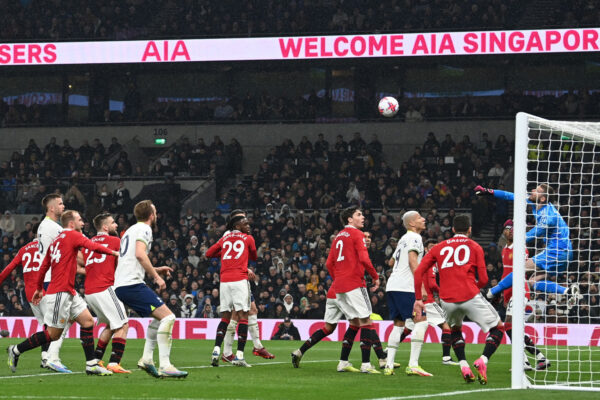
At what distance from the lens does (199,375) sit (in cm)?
1125

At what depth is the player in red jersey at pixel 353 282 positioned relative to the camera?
11906mm

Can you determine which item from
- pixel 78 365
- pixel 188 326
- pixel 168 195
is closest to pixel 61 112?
pixel 168 195

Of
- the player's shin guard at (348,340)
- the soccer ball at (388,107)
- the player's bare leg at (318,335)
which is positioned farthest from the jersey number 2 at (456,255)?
the soccer ball at (388,107)

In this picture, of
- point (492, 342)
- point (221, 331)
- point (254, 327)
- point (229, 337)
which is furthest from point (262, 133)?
point (492, 342)

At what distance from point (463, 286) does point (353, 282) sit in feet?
6.66

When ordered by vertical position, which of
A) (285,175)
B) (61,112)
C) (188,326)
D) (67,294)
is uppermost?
(61,112)

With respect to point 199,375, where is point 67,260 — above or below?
above

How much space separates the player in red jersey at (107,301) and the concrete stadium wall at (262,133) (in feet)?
65.6

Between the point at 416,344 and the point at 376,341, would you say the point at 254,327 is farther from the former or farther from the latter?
the point at 416,344

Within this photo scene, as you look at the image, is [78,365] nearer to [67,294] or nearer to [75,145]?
[67,294]

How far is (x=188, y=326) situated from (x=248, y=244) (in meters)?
9.82

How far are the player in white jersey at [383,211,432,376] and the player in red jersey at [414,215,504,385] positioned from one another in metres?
1.07

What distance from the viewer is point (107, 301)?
440 inches

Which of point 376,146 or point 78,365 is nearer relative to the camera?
point 78,365
